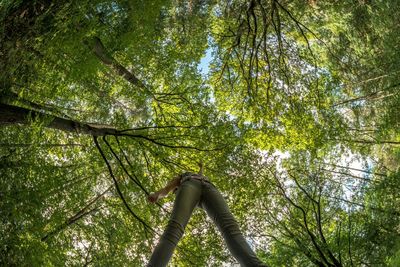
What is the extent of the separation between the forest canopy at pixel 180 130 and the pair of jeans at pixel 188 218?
2.13 meters

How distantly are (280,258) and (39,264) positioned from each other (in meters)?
5.18

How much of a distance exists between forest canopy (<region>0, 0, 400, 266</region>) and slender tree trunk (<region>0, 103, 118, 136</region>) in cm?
2

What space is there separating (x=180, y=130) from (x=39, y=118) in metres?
2.56

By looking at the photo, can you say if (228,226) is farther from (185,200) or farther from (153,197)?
(153,197)

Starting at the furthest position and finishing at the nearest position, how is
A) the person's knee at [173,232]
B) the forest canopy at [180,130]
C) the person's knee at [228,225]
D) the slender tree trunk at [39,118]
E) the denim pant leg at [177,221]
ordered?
the forest canopy at [180,130] → the slender tree trunk at [39,118] → the person's knee at [228,225] → the person's knee at [173,232] → the denim pant leg at [177,221]

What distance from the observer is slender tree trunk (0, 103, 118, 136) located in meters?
4.83

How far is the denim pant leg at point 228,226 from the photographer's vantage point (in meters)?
3.05

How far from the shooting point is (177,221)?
11.1 feet

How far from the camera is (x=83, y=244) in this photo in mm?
7984

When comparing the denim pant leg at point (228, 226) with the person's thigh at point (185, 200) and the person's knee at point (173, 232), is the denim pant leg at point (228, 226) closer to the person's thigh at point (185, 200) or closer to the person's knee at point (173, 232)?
the person's thigh at point (185, 200)

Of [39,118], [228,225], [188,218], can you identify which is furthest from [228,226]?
[39,118]

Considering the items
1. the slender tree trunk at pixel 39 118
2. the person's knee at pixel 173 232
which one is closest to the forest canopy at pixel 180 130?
the slender tree trunk at pixel 39 118

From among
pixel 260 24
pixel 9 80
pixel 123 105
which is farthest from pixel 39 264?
pixel 260 24


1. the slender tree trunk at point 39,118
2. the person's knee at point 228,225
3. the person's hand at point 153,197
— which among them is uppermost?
the slender tree trunk at point 39,118
